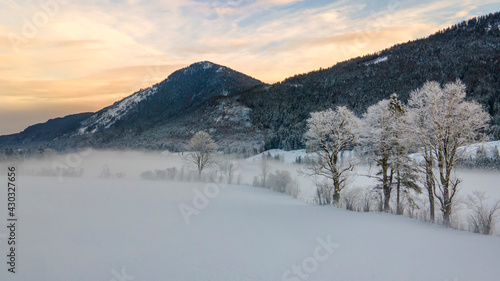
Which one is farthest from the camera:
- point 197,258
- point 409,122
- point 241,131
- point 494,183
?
point 241,131

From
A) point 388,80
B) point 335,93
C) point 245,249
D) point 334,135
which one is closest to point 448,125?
point 334,135

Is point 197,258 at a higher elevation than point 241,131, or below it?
below

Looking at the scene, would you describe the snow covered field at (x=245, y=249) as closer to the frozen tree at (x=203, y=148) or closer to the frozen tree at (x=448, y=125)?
the frozen tree at (x=448, y=125)

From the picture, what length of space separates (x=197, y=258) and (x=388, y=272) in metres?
6.32

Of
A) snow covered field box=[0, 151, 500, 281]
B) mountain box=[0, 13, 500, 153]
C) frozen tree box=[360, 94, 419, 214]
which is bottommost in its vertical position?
snow covered field box=[0, 151, 500, 281]

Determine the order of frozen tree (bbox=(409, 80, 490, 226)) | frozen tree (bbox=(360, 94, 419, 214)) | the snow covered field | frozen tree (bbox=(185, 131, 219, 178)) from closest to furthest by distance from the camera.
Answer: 1. the snow covered field
2. frozen tree (bbox=(409, 80, 490, 226))
3. frozen tree (bbox=(360, 94, 419, 214))
4. frozen tree (bbox=(185, 131, 219, 178))

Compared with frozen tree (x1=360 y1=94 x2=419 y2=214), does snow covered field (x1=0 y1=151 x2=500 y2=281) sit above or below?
below

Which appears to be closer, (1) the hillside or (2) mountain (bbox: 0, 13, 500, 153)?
(1) the hillside

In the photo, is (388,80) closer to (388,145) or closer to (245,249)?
(388,145)

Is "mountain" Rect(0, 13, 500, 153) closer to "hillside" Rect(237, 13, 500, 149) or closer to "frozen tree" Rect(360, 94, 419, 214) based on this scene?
"hillside" Rect(237, 13, 500, 149)

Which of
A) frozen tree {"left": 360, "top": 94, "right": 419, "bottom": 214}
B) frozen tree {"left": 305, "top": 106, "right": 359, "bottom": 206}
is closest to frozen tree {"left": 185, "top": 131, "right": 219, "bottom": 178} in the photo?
frozen tree {"left": 305, "top": 106, "right": 359, "bottom": 206}

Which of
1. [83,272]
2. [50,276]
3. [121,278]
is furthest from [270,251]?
[50,276]

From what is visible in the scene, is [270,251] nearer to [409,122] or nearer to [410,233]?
[410,233]

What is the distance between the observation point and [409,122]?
67.1 ft
